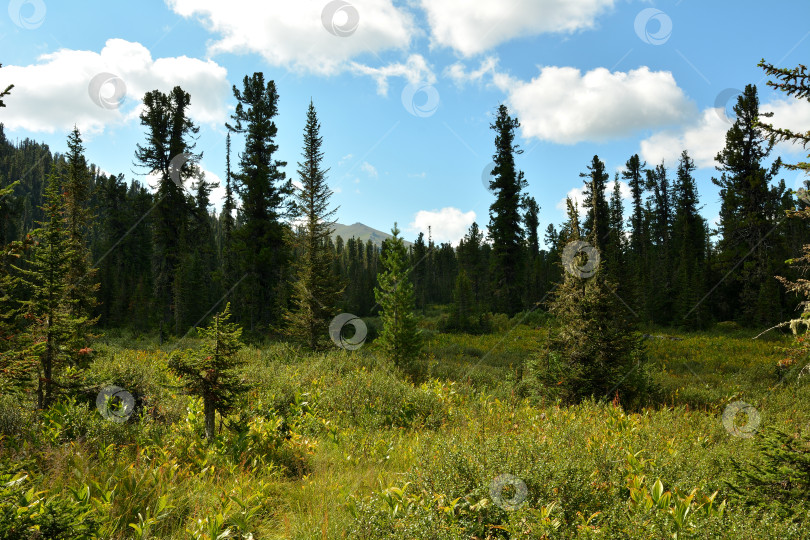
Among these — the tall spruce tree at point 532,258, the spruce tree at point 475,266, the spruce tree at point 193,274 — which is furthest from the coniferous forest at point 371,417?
the spruce tree at point 475,266

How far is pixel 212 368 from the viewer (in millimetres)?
5953

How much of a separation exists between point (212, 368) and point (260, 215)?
18924mm

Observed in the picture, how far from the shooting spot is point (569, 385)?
32.0 feet

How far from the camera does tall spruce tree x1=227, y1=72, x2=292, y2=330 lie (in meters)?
22.6

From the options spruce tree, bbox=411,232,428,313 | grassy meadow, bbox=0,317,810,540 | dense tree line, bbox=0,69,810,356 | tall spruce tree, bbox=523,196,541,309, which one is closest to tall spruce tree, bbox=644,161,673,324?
dense tree line, bbox=0,69,810,356

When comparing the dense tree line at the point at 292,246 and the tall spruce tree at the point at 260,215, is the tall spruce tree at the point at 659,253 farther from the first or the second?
the tall spruce tree at the point at 260,215

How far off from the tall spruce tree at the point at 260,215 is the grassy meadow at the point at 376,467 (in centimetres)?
1315

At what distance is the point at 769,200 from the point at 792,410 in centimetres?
2836

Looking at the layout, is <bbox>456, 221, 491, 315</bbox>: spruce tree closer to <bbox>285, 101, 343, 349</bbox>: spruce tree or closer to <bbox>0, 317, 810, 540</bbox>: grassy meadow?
<bbox>285, 101, 343, 349</bbox>: spruce tree

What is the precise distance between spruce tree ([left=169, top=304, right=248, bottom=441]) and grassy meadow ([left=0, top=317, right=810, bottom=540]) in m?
0.40

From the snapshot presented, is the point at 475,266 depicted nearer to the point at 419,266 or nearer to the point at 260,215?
the point at 419,266

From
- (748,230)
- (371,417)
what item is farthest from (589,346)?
(748,230)

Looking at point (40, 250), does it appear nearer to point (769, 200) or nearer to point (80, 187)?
point (80, 187)

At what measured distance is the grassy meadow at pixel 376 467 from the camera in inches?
142
